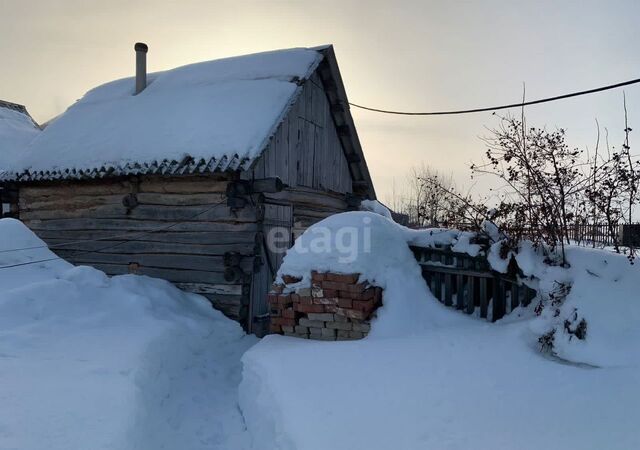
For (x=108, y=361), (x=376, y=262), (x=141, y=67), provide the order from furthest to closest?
(x=141, y=67) < (x=376, y=262) < (x=108, y=361)

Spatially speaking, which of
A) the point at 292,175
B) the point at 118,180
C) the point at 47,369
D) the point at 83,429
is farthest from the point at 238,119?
the point at 83,429

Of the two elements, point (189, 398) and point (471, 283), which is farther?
point (189, 398)

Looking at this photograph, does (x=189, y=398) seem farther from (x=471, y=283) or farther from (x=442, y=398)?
(x=471, y=283)

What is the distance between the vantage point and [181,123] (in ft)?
25.3

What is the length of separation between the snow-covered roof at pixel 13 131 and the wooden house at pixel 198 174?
1063cm

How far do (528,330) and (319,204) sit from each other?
19.9 feet

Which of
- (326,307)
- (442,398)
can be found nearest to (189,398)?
(326,307)

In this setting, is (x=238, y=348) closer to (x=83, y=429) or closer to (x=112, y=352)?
(x=112, y=352)

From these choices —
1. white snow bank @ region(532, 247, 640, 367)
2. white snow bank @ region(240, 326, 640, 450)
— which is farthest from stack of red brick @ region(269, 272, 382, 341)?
white snow bank @ region(532, 247, 640, 367)

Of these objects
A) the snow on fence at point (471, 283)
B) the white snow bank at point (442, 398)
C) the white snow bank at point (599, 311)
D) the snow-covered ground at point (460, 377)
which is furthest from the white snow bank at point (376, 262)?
the white snow bank at point (599, 311)

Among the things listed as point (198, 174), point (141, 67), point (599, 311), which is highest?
point (141, 67)

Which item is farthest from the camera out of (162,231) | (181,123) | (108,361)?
(181,123)

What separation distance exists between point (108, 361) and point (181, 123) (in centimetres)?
465

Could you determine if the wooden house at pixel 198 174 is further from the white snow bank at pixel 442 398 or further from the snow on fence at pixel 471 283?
the white snow bank at pixel 442 398
